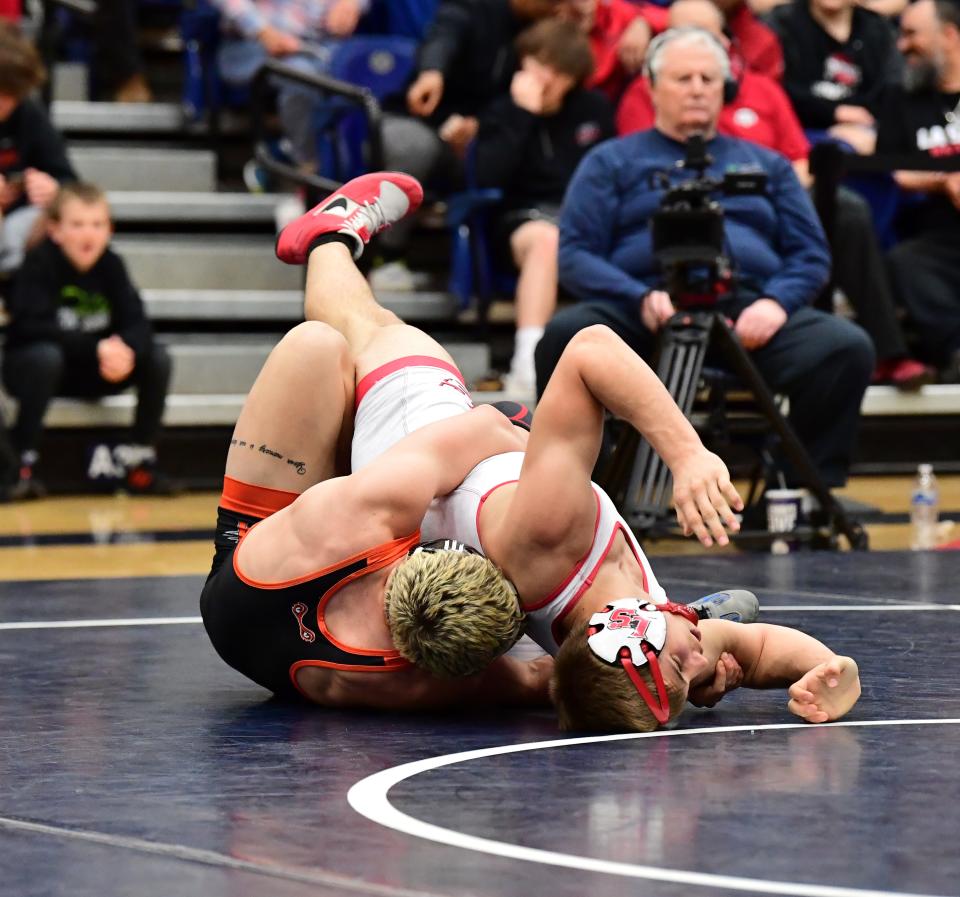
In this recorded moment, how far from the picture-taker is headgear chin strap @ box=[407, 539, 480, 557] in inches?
106

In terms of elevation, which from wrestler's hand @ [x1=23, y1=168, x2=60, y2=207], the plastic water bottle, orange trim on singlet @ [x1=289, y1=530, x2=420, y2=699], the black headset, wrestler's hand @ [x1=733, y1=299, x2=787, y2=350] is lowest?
the plastic water bottle

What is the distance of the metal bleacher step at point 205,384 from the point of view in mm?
6477

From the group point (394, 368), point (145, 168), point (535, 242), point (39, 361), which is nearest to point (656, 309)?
point (535, 242)

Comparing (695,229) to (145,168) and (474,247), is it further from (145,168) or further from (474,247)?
(145,168)

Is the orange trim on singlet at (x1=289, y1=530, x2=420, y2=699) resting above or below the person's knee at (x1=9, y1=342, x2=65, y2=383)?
above

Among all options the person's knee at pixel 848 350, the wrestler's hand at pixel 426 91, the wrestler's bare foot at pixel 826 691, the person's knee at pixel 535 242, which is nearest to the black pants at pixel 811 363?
the person's knee at pixel 848 350

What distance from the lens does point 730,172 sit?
16.0ft

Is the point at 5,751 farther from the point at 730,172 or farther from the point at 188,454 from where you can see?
the point at 188,454

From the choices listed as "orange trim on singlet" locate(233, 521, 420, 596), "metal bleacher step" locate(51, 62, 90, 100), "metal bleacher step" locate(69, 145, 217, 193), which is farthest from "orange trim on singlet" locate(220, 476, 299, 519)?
"metal bleacher step" locate(51, 62, 90, 100)

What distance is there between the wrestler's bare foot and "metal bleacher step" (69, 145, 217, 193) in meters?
5.37

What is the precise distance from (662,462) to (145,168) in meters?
3.55

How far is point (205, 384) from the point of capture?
6824 millimetres

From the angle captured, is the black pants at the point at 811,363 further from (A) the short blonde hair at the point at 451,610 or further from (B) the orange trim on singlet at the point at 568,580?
(A) the short blonde hair at the point at 451,610

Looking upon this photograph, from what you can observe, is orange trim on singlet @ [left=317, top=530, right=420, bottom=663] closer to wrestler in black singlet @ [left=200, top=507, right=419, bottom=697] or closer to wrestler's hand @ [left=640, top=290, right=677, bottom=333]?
wrestler in black singlet @ [left=200, top=507, right=419, bottom=697]
